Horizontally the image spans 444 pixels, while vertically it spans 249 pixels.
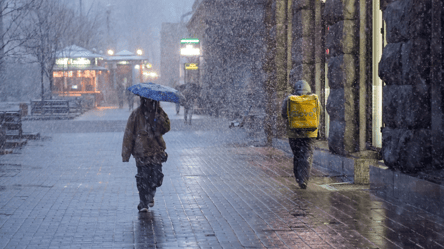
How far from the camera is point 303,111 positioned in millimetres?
9156

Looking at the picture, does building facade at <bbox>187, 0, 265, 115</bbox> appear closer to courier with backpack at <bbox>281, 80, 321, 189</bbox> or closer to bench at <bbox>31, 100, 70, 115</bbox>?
bench at <bbox>31, 100, 70, 115</bbox>

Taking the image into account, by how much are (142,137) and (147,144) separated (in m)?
0.11

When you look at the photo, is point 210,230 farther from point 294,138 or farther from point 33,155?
point 33,155

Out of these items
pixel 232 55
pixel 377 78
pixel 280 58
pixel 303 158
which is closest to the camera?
pixel 303 158

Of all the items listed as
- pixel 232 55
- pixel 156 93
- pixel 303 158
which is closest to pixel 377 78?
pixel 303 158

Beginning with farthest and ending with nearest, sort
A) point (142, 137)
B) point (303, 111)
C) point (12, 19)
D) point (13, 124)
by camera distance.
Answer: point (12, 19) → point (13, 124) → point (303, 111) → point (142, 137)

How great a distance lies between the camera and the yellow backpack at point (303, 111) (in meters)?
9.14

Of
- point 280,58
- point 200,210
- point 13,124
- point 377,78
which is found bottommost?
point 200,210

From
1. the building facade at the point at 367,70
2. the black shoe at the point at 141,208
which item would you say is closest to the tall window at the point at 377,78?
the building facade at the point at 367,70

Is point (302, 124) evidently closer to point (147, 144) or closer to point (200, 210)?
point (200, 210)

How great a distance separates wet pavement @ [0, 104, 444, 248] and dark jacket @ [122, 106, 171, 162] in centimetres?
75

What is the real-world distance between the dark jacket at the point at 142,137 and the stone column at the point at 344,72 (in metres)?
4.15

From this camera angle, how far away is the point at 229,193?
902 centimetres

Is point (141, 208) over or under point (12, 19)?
under
